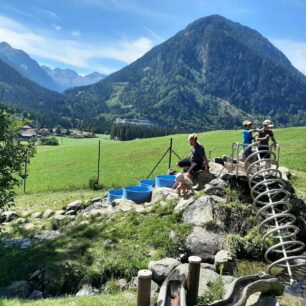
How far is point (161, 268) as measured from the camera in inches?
479

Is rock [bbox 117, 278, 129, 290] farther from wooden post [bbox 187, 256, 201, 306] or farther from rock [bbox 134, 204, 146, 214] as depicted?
rock [bbox 134, 204, 146, 214]

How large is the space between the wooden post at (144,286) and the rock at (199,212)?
20.6 feet

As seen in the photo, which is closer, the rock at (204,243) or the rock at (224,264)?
the rock at (224,264)

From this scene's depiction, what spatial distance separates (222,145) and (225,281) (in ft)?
170

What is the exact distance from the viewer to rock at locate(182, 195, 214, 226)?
15.2 metres

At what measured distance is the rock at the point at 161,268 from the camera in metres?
12.0

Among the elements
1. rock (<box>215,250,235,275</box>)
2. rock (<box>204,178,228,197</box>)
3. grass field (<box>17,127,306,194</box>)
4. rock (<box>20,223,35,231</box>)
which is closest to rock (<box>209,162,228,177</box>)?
rock (<box>204,178,228,197</box>)

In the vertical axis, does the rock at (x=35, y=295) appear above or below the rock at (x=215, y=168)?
below

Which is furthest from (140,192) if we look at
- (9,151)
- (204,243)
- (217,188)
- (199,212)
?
(204,243)

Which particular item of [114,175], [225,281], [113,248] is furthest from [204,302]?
[114,175]

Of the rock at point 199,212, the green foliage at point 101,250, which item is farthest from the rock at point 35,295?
the rock at point 199,212

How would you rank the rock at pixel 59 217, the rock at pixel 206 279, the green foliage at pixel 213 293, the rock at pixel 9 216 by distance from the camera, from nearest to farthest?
the green foliage at pixel 213 293
the rock at pixel 206 279
the rock at pixel 59 217
the rock at pixel 9 216

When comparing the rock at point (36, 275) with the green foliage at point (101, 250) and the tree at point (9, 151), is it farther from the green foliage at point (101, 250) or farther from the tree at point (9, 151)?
the tree at point (9, 151)

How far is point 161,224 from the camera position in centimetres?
1595
